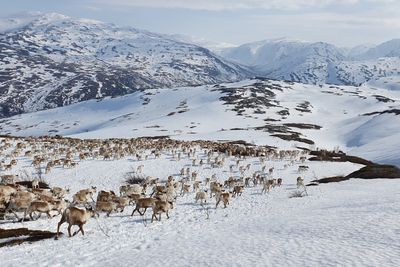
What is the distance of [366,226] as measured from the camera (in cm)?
1919

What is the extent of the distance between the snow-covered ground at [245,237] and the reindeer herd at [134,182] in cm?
92

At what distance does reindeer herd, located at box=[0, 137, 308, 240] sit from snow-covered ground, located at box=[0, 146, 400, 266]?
92 centimetres

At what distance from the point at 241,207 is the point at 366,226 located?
1220 cm

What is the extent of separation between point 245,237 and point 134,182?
2660cm

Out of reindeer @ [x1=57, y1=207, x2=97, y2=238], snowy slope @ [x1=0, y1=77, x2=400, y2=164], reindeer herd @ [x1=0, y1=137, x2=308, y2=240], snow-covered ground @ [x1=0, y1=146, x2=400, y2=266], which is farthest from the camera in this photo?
snowy slope @ [x1=0, y1=77, x2=400, y2=164]

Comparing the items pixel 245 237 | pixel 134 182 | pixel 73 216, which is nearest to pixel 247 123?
pixel 134 182

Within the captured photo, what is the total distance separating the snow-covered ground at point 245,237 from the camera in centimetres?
1585

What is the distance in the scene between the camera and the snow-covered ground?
15852 mm

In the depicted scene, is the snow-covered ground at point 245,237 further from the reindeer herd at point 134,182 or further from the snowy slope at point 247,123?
the snowy slope at point 247,123

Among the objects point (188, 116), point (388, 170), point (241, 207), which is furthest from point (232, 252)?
point (188, 116)

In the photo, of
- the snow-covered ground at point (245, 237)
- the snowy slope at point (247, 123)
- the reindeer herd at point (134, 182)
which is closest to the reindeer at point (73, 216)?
the reindeer herd at point (134, 182)

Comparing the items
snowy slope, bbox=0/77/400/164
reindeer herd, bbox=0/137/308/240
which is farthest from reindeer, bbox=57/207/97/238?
snowy slope, bbox=0/77/400/164

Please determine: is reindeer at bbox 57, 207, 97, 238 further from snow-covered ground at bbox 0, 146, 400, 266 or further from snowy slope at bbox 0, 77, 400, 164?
snowy slope at bbox 0, 77, 400, 164

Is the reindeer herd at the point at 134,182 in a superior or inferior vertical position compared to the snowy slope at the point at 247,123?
inferior
